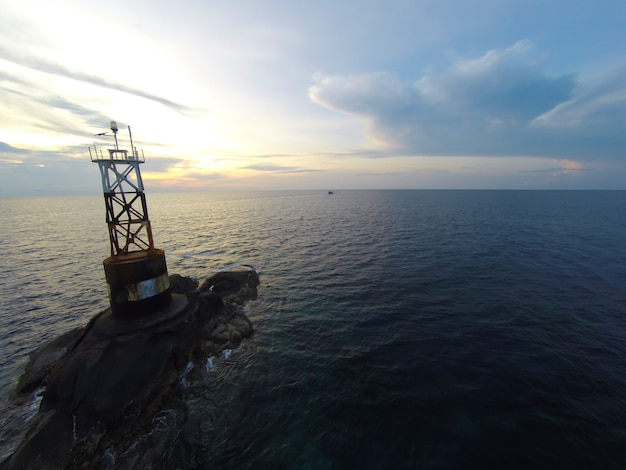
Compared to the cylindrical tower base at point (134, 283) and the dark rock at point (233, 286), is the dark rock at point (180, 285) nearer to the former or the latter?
the dark rock at point (233, 286)

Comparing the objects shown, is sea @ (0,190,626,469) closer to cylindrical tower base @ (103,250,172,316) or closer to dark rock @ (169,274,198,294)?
cylindrical tower base @ (103,250,172,316)

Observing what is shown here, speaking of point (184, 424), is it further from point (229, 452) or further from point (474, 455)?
point (474, 455)

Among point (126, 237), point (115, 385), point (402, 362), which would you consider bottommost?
point (402, 362)

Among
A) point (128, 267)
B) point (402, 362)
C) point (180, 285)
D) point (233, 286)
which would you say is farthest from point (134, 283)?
point (402, 362)

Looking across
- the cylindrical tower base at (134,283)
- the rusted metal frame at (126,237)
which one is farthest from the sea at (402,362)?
the rusted metal frame at (126,237)

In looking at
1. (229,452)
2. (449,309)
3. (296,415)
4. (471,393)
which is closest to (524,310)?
(449,309)

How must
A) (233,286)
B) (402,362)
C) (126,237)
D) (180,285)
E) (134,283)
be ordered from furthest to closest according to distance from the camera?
(233,286)
(180,285)
(126,237)
(402,362)
(134,283)

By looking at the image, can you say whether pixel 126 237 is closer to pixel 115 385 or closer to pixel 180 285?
pixel 115 385
